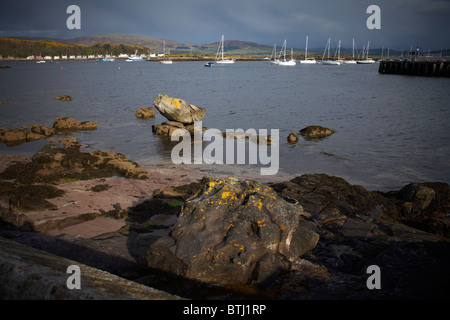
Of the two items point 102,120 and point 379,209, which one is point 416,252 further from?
point 102,120

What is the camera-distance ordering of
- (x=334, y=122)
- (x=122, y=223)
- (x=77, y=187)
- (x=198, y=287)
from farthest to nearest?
(x=334, y=122) < (x=77, y=187) < (x=122, y=223) < (x=198, y=287)

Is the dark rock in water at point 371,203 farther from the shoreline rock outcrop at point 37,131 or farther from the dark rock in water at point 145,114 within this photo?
the dark rock in water at point 145,114

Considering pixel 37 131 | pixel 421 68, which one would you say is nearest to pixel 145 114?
pixel 37 131

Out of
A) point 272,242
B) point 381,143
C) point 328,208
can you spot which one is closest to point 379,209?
point 328,208

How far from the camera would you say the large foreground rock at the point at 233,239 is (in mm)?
5344

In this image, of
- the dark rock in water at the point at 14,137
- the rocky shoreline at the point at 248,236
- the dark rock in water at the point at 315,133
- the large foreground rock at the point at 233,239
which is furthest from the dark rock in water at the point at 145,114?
the large foreground rock at the point at 233,239

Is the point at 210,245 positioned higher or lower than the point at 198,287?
higher

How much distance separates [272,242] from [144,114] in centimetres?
2448

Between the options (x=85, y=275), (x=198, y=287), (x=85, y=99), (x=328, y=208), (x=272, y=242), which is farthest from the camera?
(x=85, y=99)

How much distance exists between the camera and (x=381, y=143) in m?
19.4

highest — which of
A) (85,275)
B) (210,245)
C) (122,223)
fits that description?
(85,275)

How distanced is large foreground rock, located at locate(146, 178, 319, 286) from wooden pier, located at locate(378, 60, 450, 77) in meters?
89.6

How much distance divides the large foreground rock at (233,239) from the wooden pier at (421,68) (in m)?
89.6

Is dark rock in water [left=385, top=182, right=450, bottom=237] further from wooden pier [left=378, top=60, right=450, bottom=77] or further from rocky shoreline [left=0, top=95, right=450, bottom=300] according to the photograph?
wooden pier [left=378, top=60, right=450, bottom=77]
